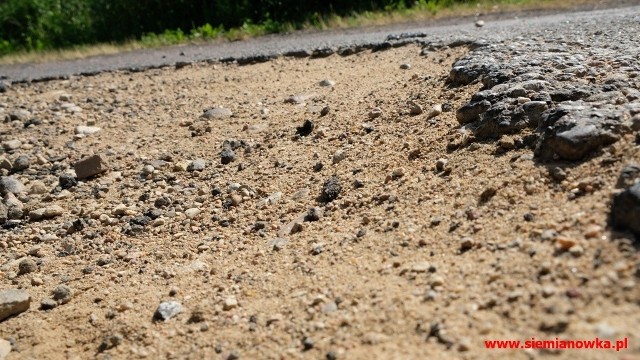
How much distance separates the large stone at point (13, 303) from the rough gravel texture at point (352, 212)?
4 cm

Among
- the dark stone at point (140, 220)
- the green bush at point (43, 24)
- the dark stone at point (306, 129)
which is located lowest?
the dark stone at point (140, 220)

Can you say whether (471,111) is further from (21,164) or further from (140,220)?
(21,164)

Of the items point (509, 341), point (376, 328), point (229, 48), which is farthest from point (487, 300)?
point (229, 48)

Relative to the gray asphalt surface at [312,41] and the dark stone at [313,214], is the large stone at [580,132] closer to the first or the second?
the dark stone at [313,214]

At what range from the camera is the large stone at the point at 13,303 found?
150 inches

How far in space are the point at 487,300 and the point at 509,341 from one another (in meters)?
0.26

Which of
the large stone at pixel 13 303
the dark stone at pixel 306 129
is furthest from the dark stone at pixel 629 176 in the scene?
the large stone at pixel 13 303

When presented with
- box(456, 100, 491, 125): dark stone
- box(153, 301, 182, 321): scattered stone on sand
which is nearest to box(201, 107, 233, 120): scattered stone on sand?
box(456, 100, 491, 125): dark stone

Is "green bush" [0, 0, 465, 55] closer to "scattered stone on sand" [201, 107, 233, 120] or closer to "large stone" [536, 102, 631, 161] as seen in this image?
"scattered stone on sand" [201, 107, 233, 120]

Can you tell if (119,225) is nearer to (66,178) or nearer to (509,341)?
(66,178)

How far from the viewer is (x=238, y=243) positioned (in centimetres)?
404

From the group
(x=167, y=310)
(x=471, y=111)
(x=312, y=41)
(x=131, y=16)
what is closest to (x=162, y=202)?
(x=167, y=310)

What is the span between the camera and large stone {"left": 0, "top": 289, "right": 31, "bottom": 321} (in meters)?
3.82

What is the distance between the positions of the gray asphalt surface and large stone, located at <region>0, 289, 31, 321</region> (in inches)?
168
